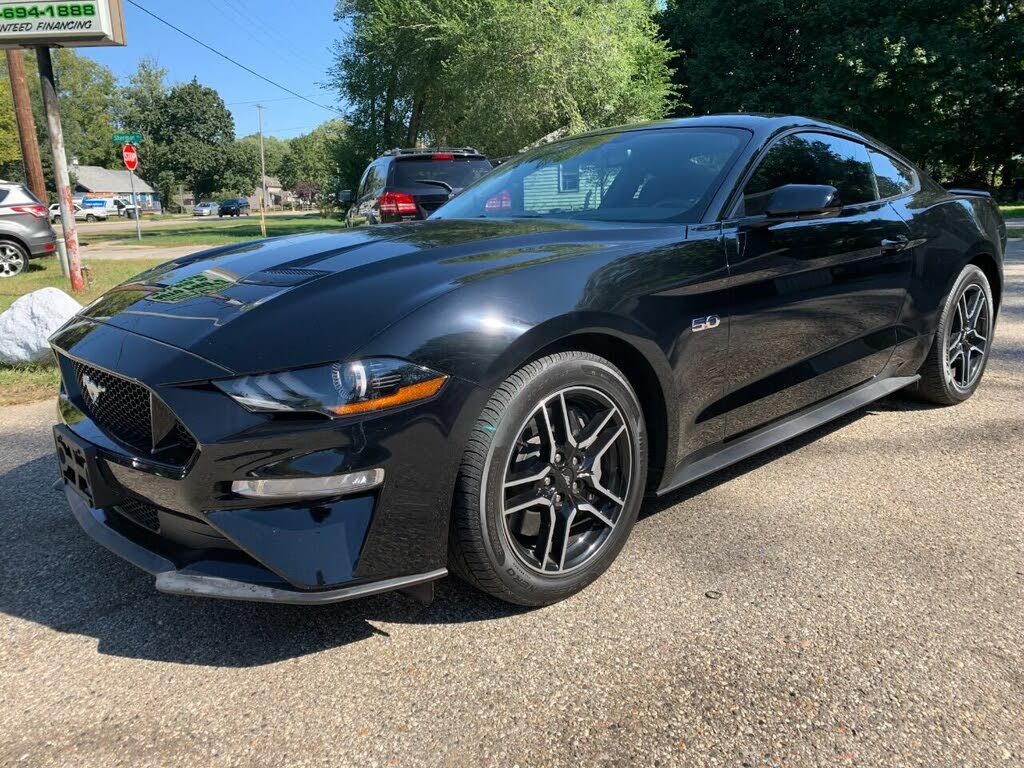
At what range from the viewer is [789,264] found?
2982 millimetres

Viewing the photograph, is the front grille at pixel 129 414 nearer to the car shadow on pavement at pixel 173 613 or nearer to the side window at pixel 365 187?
the car shadow on pavement at pixel 173 613

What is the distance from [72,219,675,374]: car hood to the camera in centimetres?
198

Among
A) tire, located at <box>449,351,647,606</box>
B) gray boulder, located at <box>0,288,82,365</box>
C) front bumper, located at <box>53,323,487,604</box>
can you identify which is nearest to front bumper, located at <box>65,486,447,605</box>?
front bumper, located at <box>53,323,487,604</box>

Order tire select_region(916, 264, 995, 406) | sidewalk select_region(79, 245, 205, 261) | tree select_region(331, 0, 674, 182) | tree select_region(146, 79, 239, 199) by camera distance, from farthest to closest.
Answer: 1. tree select_region(146, 79, 239, 199)
2. tree select_region(331, 0, 674, 182)
3. sidewalk select_region(79, 245, 205, 261)
4. tire select_region(916, 264, 995, 406)

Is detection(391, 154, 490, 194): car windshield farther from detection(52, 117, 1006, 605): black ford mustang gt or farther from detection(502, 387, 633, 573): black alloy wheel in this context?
detection(502, 387, 633, 573): black alloy wheel

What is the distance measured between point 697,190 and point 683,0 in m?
39.7

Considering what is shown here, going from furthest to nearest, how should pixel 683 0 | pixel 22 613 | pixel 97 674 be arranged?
pixel 683 0 < pixel 22 613 < pixel 97 674

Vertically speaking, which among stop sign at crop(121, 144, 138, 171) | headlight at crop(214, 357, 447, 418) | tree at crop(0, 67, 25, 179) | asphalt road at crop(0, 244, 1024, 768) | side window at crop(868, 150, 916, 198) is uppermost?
tree at crop(0, 67, 25, 179)

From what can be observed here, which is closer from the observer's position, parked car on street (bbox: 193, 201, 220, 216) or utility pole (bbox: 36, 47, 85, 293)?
utility pole (bbox: 36, 47, 85, 293)

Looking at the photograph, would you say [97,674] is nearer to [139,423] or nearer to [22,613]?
[22,613]

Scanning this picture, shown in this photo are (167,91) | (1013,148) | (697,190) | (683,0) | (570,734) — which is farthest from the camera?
(167,91)

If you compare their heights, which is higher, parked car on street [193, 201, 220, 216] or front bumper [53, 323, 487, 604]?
front bumper [53, 323, 487, 604]

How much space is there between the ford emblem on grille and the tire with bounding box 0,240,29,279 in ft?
39.5

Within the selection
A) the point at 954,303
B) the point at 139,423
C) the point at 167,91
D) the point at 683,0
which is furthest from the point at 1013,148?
the point at 167,91
